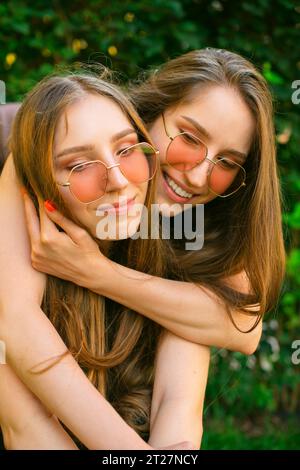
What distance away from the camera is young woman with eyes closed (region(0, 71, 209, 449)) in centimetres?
262

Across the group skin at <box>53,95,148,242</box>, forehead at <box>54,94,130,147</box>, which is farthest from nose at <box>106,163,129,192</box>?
forehead at <box>54,94,130,147</box>

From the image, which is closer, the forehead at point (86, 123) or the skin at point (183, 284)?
the forehead at point (86, 123)

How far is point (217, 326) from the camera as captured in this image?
2971 mm

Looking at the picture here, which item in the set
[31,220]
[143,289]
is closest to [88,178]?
[31,220]

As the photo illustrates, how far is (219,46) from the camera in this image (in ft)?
13.9

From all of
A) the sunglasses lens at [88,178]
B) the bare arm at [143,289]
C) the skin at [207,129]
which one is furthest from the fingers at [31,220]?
the skin at [207,129]

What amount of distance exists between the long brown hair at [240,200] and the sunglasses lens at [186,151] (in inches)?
6.7

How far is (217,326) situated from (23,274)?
0.78 m

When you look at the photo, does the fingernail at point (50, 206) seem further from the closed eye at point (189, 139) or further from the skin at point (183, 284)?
the closed eye at point (189, 139)

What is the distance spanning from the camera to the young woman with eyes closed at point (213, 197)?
9.54 ft

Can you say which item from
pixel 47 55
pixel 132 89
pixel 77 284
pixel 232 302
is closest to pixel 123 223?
pixel 77 284

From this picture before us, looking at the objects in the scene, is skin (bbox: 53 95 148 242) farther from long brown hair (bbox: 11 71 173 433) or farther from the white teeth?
the white teeth

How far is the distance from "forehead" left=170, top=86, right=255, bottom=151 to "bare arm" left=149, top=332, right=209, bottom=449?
809 mm

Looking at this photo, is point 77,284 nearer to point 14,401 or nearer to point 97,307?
point 97,307
